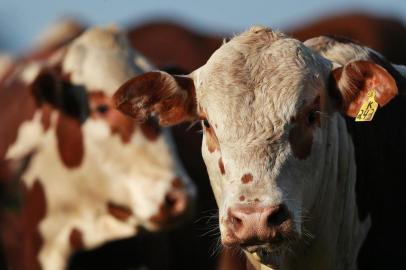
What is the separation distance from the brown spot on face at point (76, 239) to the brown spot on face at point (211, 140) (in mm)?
3775

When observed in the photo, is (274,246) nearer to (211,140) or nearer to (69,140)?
(211,140)

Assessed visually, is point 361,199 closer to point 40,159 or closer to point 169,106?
point 169,106

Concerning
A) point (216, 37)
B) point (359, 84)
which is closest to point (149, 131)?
point (359, 84)

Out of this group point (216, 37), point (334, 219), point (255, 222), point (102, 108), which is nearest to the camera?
point (255, 222)

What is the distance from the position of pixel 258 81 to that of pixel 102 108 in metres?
3.72

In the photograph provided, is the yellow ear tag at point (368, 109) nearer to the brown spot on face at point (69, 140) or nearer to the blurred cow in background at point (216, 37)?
the brown spot on face at point (69, 140)

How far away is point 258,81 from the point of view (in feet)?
19.4

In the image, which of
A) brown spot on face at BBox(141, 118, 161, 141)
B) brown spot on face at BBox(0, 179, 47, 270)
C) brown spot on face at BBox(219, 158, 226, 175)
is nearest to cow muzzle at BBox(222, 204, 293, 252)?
brown spot on face at BBox(219, 158, 226, 175)

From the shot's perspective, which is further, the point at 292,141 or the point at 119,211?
the point at 119,211

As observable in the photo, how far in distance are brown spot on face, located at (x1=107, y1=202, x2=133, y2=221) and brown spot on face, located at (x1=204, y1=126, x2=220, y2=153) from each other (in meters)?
3.44

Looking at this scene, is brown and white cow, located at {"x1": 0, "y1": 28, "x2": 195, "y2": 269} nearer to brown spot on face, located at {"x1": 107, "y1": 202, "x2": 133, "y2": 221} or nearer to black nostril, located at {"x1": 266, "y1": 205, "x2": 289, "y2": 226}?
brown spot on face, located at {"x1": 107, "y1": 202, "x2": 133, "y2": 221}

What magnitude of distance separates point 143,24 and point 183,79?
8.22 m

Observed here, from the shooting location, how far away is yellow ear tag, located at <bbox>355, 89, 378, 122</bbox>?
6.01 m

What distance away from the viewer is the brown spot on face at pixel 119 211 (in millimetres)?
9480
